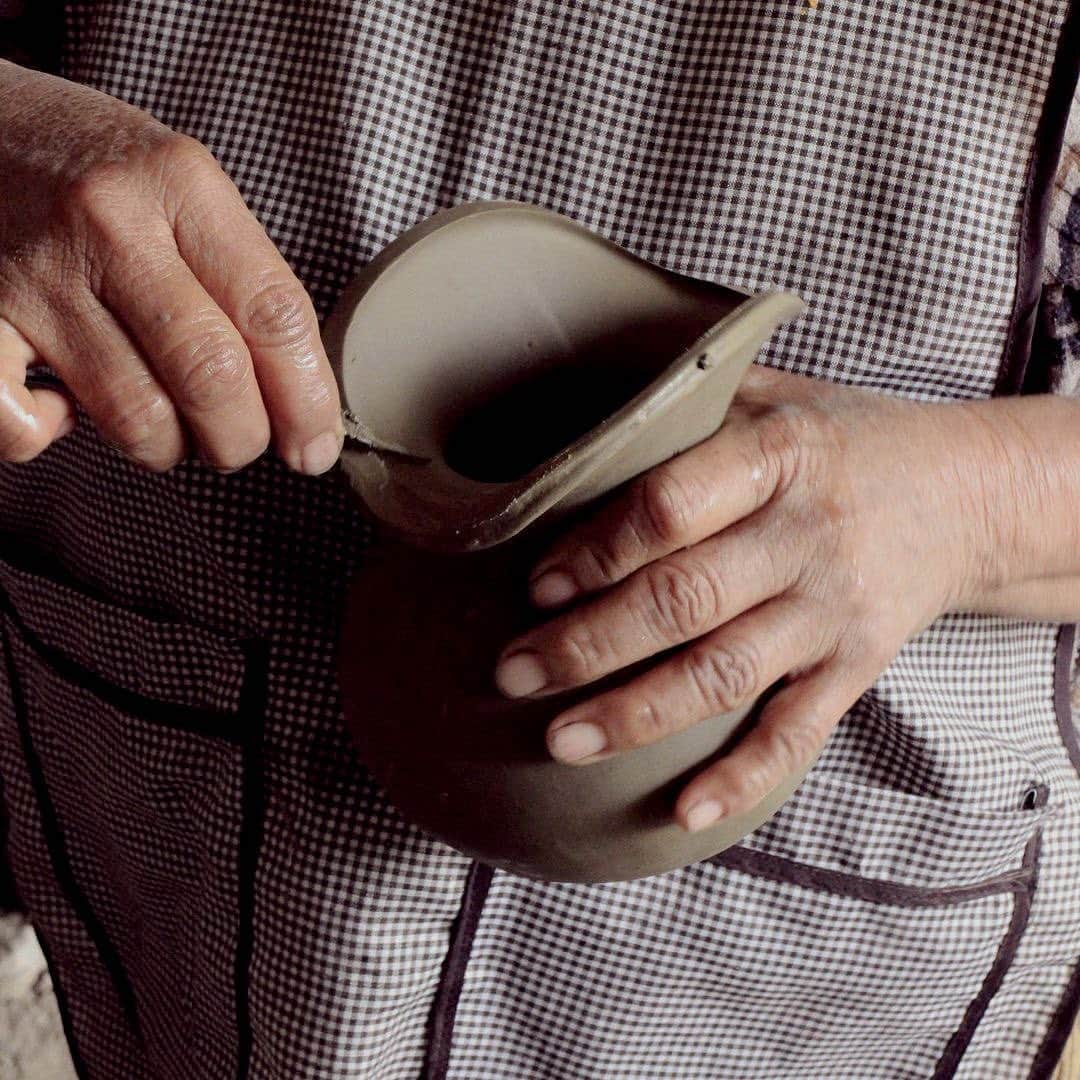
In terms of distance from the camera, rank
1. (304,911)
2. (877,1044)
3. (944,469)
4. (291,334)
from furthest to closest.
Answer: (877,1044) → (304,911) → (944,469) → (291,334)

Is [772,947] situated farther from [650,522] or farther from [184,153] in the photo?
[184,153]

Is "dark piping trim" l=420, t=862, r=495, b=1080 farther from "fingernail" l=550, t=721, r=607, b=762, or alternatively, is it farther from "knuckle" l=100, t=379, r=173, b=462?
"knuckle" l=100, t=379, r=173, b=462

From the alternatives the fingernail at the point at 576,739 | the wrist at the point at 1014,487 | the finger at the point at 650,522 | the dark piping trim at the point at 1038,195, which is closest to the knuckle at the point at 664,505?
the finger at the point at 650,522

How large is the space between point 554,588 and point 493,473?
127 mm

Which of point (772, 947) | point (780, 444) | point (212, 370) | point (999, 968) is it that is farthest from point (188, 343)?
point (999, 968)

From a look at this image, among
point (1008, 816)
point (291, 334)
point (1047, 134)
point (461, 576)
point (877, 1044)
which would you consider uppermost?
point (1047, 134)

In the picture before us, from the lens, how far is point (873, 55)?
0.69 metres

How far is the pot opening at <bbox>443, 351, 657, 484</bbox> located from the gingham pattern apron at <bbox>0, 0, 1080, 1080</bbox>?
0.45 feet

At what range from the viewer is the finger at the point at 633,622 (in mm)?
536

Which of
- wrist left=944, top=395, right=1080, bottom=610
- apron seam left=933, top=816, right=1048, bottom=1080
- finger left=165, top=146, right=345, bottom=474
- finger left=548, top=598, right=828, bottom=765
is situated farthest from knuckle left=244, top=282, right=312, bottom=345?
apron seam left=933, top=816, right=1048, bottom=1080

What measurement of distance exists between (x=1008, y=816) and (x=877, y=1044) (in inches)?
9.0

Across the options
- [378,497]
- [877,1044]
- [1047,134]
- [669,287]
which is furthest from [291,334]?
[877,1044]

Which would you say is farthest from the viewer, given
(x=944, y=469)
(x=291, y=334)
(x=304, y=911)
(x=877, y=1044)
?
(x=877, y=1044)

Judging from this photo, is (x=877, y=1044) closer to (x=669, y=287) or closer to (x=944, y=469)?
(x=944, y=469)
